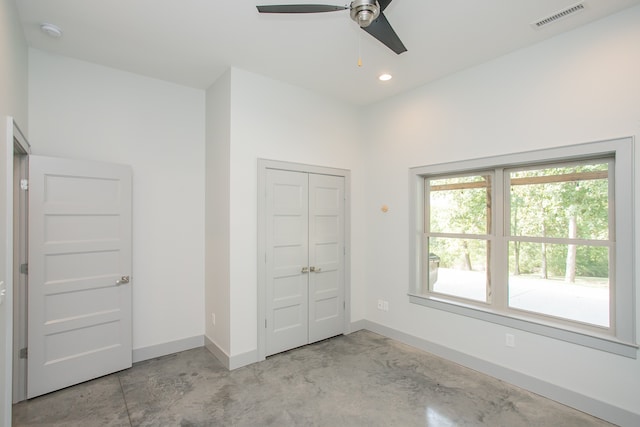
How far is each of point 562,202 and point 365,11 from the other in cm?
251

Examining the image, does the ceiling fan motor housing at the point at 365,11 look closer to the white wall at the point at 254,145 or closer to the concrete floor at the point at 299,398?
the white wall at the point at 254,145

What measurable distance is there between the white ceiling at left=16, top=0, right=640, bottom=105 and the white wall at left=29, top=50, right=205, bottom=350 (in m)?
→ 0.24

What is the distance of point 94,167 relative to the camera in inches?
119

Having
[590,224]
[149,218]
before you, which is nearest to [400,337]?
[590,224]

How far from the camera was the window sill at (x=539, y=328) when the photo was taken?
2416mm

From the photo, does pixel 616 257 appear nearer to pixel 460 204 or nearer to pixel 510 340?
pixel 510 340

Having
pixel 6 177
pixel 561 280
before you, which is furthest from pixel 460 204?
pixel 6 177

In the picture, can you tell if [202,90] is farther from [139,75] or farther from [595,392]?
[595,392]

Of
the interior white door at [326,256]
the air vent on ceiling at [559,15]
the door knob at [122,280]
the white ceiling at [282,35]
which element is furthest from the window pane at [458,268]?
the door knob at [122,280]

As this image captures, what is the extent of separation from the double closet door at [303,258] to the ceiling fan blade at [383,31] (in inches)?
74.3

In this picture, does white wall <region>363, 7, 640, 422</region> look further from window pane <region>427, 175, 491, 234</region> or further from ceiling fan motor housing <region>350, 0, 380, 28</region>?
ceiling fan motor housing <region>350, 0, 380, 28</region>

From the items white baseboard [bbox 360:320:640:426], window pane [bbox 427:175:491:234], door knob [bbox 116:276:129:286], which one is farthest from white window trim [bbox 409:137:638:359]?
door knob [bbox 116:276:129:286]

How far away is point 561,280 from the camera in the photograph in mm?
2867

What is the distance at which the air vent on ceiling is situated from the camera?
2.35 metres
